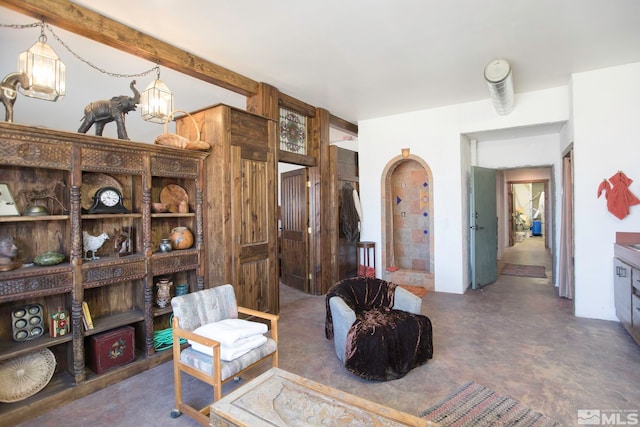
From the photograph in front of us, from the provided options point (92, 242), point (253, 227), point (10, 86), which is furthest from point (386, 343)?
point (10, 86)

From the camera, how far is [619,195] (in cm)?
383

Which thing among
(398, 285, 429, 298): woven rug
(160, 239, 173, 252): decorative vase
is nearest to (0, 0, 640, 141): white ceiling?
(160, 239, 173, 252): decorative vase

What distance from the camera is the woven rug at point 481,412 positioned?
2.19 metres

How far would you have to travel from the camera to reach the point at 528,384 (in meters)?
2.65

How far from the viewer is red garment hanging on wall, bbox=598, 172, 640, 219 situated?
12.5ft

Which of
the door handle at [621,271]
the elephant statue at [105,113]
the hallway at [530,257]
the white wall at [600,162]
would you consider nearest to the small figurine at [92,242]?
the elephant statue at [105,113]

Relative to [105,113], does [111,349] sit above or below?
below

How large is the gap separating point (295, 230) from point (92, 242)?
327cm

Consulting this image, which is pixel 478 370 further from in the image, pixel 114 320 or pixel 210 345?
pixel 114 320

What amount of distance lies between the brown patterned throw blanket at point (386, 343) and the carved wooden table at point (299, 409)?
93cm

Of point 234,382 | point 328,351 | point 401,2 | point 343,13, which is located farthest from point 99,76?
point 328,351

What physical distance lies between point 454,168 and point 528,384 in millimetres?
3467

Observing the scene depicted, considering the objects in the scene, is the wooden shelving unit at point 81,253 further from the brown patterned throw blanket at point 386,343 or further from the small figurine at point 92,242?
the brown patterned throw blanket at point 386,343

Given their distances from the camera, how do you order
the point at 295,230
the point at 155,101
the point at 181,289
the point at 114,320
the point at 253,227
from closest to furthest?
the point at 114,320
the point at 155,101
the point at 181,289
the point at 253,227
the point at 295,230
